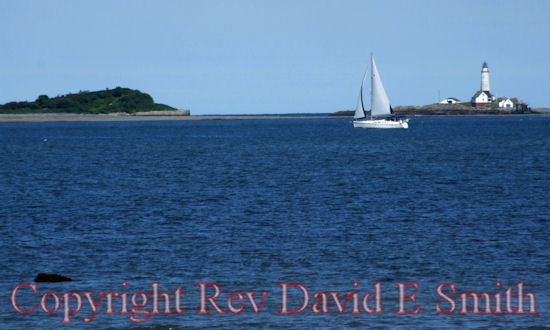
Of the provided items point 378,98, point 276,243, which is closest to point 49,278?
point 276,243

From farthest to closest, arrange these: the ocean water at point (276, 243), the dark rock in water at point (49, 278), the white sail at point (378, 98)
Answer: the white sail at point (378, 98)
the dark rock in water at point (49, 278)
the ocean water at point (276, 243)

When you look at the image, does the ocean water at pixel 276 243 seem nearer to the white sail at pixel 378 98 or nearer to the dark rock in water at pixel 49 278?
the dark rock in water at pixel 49 278

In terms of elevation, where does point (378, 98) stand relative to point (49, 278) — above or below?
above

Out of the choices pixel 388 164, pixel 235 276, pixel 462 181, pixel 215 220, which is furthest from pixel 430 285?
pixel 388 164

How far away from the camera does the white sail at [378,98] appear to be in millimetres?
134750

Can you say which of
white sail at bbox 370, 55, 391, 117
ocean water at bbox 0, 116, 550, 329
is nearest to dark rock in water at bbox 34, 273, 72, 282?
ocean water at bbox 0, 116, 550, 329

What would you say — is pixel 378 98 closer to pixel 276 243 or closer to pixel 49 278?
pixel 276 243

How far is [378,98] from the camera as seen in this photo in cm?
13700

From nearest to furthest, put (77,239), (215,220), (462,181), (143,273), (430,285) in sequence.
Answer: (430,285), (143,273), (77,239), (215,220), (462,181)

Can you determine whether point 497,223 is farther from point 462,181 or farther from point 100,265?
point 462,181

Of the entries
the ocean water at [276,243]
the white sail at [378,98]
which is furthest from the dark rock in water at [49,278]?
the white sail at [378,98]

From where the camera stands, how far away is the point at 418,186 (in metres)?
46.4

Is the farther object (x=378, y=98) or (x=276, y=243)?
(x=378, y=98)

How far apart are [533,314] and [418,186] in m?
29.9
